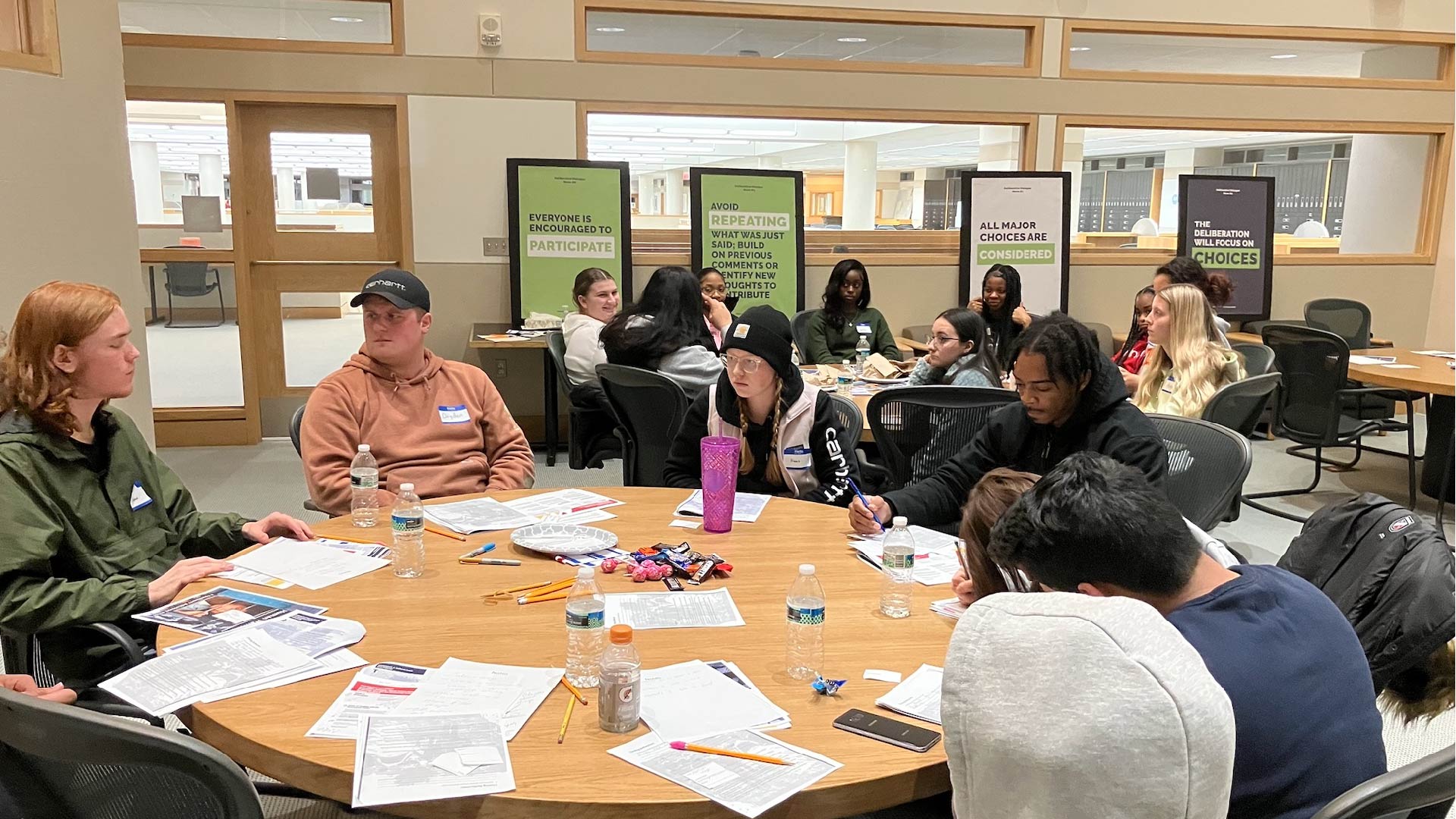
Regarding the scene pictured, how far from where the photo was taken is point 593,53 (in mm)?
6617

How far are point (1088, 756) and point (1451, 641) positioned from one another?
3.54 feet

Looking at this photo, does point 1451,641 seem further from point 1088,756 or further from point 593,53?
point 593,53

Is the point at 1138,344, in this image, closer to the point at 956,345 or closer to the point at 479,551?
the point at 956,345

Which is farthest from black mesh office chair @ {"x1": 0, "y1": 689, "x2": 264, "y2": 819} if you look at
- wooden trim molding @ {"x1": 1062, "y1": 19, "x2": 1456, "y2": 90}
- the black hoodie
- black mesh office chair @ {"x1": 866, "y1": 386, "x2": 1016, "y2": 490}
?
wooden trim molding @ {"x1": 1062, "y1": 19, "x2": 1456, "y2": 90}

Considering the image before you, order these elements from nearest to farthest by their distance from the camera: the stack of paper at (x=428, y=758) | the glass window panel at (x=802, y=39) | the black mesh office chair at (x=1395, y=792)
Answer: the black mesh office chair at (x=1395, y=792)
the stack of paper at (x=428, y=758)
the glass window panel at (x=802, y=39)

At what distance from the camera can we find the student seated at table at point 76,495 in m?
1.96

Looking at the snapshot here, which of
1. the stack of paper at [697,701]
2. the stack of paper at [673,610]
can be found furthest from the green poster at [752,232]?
the stack of paper at [697,701]

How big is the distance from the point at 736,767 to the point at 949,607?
2.46 feet

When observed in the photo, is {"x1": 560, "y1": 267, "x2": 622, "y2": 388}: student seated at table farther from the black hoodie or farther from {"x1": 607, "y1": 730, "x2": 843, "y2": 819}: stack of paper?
{"x1": 607, "y1": 730, "x2": 843, "y2": 819}: stack of paper

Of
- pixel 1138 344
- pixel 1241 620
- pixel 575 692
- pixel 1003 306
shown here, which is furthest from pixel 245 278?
pixel 1241 620

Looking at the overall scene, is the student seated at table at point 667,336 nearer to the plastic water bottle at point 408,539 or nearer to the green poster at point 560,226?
the green poster at point 560,226

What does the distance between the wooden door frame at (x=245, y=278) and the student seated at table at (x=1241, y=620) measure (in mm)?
5926

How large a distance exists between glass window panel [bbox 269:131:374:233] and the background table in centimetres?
612

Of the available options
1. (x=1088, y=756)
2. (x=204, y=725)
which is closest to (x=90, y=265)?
(x=204, y=725)
